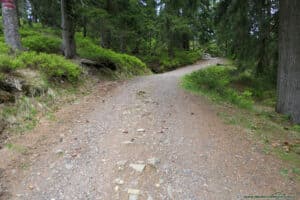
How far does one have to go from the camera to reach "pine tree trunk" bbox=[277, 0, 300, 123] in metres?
6.72

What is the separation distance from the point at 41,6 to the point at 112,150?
431 inches

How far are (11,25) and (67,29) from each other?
8.64ft

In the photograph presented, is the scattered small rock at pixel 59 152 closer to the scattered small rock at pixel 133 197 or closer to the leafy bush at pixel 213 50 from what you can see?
the scattered small rock at pixel 133 197

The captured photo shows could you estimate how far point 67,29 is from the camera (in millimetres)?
10242

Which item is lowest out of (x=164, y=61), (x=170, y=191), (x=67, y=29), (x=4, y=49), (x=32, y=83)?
(x=170, y=191)

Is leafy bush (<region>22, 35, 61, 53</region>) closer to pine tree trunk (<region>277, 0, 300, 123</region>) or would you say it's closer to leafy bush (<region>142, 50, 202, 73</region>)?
pine tree trunk (<region>277, 0, 300, 123</region>)

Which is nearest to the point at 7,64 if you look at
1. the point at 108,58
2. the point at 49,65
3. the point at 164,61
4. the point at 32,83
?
the point at 32,83

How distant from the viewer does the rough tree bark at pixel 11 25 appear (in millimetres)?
7586

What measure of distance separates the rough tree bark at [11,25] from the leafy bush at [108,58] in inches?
134

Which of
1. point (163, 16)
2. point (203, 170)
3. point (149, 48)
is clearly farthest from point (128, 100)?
point (149, 48)

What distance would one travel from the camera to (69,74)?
8.08 meters

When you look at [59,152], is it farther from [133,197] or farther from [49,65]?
[49,65]

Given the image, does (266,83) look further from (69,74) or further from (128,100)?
(69,74)

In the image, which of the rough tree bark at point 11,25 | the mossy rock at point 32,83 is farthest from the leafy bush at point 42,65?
the rough tree bark at point 11,25
